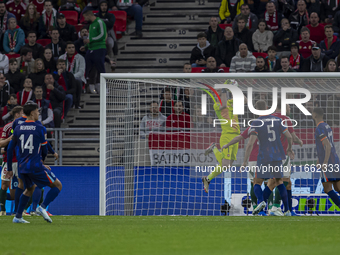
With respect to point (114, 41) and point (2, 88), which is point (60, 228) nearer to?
point (2, 88)

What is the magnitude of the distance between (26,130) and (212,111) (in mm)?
3623

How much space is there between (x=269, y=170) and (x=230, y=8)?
24.3ft

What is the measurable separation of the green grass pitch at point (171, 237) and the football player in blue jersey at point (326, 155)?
1570 millimetres

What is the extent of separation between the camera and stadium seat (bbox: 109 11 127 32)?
54.1 ft

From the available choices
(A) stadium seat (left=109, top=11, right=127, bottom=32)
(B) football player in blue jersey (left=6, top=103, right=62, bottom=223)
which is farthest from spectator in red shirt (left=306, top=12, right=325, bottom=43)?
(B) football player in blue jersey (left=6, top=103, right=62, bottom=223)

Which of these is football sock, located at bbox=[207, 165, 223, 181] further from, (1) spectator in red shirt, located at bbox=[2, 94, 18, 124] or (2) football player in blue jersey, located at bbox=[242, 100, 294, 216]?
(1) spectator in red shirt, located at bbox=[2, 94, 18, 124]

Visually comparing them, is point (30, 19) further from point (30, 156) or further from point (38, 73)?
point (30, 156)

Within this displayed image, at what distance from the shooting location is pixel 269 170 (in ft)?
33.4

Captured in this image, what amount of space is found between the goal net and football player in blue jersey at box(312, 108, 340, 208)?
43 cm

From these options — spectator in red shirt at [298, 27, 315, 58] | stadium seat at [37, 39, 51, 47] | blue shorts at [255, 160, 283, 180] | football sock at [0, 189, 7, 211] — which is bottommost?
football sock at [0, 189, 7, 211]

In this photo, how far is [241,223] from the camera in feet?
28.1

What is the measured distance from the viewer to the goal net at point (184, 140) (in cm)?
1055

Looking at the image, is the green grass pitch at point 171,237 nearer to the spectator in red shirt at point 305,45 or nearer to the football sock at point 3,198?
the football sock at point 3,198

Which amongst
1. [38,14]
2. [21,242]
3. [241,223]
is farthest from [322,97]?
[38,14]
